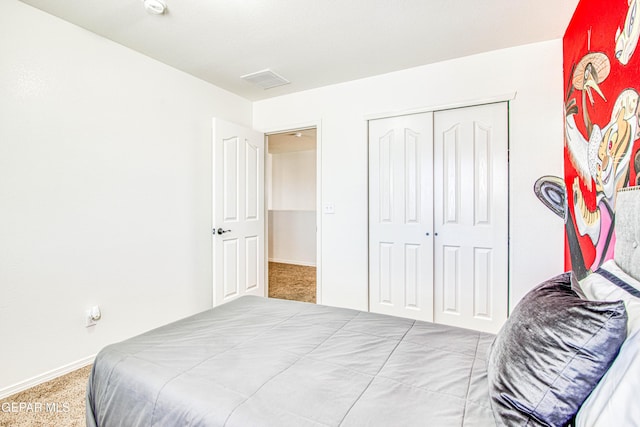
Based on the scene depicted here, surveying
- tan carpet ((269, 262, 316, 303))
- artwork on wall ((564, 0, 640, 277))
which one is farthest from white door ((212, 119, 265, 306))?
artwork on wall ((564, 0, 640, 277))

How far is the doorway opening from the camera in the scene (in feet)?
20.0

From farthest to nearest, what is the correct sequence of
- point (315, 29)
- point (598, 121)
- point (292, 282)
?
point (292, 282) → point (315, 29) → point (598, 121)

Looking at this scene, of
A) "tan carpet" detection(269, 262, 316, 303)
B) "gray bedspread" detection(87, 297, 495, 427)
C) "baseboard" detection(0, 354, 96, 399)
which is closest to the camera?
"gray bedspread" detection(87, 297, 495, 427)

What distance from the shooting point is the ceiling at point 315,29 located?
6.49 feet

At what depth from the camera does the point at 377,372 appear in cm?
113

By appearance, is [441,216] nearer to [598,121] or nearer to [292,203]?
[598,121]

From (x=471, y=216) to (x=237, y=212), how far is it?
7.57 ft

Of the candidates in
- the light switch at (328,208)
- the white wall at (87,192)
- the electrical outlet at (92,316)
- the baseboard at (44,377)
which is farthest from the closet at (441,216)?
the baseboard at (44,377)

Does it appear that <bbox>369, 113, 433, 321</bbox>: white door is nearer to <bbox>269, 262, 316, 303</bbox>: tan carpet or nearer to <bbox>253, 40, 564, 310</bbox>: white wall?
<bbox>253, 40, 564, 310</bbox>: white wall

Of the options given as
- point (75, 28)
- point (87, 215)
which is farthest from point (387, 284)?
point (75, 28)

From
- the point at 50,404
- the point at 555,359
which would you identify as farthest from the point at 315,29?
the point at 50,404

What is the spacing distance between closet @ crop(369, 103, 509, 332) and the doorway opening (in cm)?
278

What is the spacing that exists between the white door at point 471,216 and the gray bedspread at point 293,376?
1335mm

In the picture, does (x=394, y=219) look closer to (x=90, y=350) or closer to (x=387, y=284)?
(x=387, y=284)
